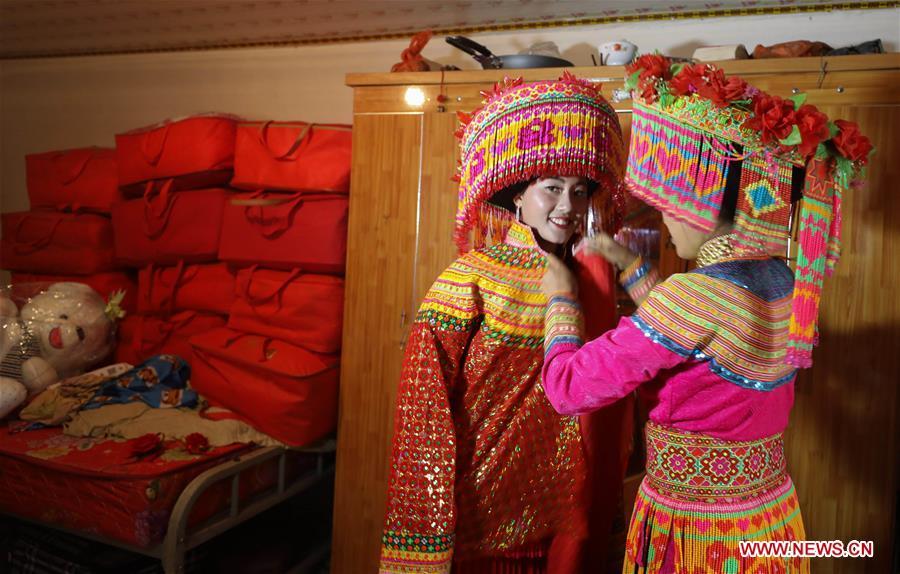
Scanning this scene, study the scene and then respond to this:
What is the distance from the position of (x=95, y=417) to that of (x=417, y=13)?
6.34 feet

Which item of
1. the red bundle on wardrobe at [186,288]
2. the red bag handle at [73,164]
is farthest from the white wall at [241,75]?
the red bundle on wardrobe at [186,288]

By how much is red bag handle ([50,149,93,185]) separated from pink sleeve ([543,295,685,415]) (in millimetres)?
2820

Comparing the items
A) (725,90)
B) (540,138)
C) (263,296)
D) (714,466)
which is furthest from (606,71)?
(263,296)

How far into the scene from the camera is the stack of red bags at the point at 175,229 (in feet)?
9.21

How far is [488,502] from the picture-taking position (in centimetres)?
152

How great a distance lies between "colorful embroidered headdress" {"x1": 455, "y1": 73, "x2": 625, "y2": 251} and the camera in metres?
1.46

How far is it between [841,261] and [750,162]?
93 cm

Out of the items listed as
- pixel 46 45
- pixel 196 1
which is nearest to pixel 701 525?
pixel 196 1

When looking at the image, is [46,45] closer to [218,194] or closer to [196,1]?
[196,1]

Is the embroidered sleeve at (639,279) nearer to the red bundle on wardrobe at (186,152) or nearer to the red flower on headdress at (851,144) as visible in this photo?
the red flower on headdress at (851,144)

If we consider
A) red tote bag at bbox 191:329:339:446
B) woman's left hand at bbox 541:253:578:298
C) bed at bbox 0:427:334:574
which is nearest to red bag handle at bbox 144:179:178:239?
red tote bag at bbox 191:329:339:446

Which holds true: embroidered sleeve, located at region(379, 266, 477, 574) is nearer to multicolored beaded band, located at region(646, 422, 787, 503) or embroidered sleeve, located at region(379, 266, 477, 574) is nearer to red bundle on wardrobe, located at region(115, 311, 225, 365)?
multicolored beaded band, located at region(646, 422, 787, 503)

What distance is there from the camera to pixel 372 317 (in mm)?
2359

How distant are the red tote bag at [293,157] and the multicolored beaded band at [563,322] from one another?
1.42 m
